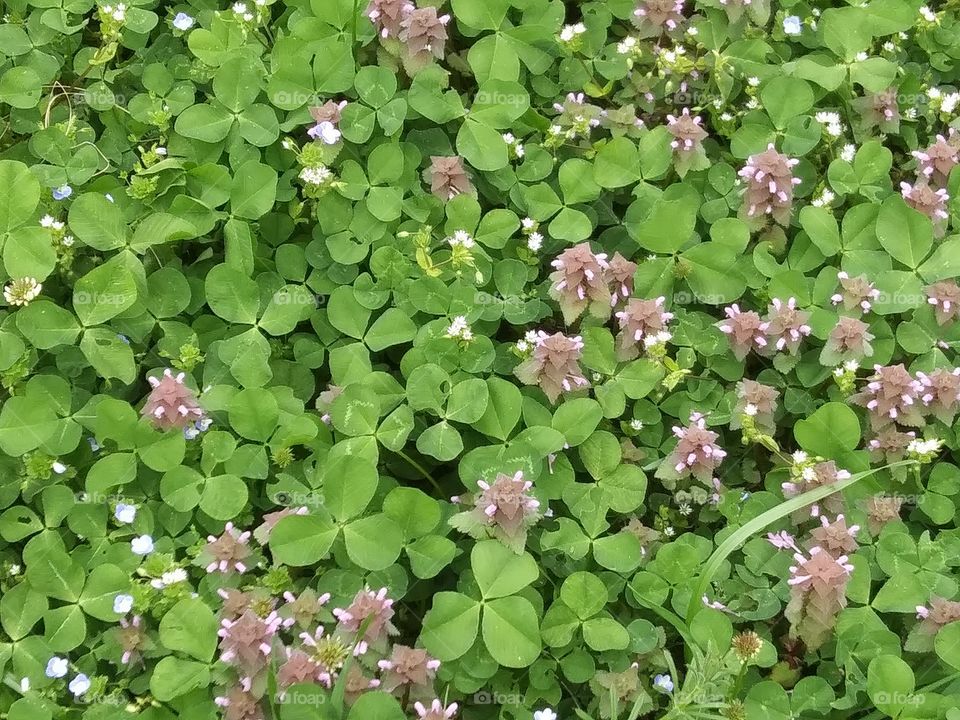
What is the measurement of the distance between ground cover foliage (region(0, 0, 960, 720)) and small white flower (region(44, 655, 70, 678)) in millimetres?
82

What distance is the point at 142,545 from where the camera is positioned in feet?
9.51

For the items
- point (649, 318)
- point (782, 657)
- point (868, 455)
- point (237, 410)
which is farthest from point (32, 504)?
point (868, 455)

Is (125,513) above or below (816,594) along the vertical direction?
below

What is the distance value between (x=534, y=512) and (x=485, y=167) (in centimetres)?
141

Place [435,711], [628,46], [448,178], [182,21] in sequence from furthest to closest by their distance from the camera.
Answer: [628,46] → [182,21] → [448,178] → [435,711]

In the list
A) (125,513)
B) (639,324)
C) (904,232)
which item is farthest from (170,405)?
(904,232)

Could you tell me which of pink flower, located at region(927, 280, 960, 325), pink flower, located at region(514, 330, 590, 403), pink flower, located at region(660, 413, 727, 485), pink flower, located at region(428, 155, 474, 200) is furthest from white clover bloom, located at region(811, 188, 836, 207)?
pink flower, located at region(428, 155, 474, 200)

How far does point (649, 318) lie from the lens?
10.4ft

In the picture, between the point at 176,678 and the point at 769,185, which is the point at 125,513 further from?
the point at 769,185

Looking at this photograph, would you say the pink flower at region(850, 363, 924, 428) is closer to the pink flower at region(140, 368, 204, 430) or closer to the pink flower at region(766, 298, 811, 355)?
the pink flower at region(766, 298, 811, 355)

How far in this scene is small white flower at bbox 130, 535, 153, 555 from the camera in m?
2.89

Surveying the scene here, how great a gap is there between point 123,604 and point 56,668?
0.93 feet

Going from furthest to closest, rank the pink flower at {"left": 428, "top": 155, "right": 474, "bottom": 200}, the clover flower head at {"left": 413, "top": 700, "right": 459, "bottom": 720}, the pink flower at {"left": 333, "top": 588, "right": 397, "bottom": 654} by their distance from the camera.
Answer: the pink flower at {"left": 428, "top": 155, "right": 474, "bottom": 200} < the pink flower at {"left": 333, "top": 588, "right": 397, "bottom": 654} < the clover flower head at {"left": 413, "top": 700, "right": 459, "bottom": 720}

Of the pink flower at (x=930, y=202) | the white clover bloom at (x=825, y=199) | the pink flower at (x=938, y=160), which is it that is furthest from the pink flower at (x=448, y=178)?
the pink flower at (x=938, y=160)
